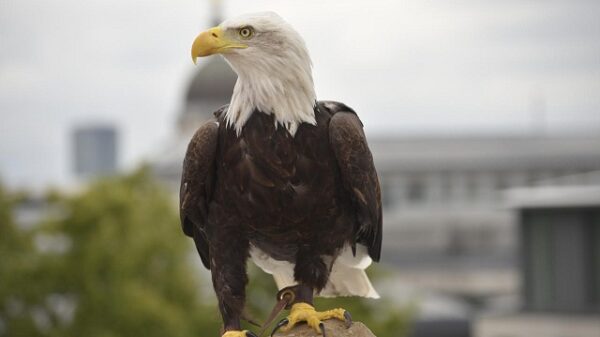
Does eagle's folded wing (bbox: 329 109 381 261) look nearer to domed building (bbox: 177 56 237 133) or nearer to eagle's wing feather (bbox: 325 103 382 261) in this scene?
eagle's wing feather (bbox: 325 103 382 261)

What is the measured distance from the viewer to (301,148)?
6.82m

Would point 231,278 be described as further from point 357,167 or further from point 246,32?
point 246,32

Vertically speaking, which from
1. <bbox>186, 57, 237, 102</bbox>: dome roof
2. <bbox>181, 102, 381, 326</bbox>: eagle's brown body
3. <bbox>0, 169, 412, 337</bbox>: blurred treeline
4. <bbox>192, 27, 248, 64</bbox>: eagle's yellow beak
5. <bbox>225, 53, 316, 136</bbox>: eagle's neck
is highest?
<bbox>192, 27, 248, 64</bbox>: eagle's yellow beak

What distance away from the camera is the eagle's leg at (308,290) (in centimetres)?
712

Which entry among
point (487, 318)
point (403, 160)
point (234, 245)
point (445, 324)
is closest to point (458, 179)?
point (403, 160)

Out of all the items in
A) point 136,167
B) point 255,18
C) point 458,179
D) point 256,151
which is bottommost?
point 458,179

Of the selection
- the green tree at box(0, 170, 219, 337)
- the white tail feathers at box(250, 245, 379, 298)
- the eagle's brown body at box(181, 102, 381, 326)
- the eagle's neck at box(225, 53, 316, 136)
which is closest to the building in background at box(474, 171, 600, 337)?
the green tree at box(0, 170, 219, 337)

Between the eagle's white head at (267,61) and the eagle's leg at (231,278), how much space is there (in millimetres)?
715

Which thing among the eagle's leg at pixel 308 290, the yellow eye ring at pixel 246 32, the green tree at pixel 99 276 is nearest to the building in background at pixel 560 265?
the green tree at pixel 99 276

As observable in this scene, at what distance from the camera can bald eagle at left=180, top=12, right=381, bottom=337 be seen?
668 centimetres

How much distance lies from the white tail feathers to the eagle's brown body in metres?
0.11

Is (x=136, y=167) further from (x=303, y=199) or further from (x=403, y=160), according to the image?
(x=403, y=160)

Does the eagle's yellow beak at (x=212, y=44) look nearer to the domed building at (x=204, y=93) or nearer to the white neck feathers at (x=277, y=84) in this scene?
the white neck feathers at (x=277, y=84)

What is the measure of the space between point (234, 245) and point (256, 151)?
580 mm
